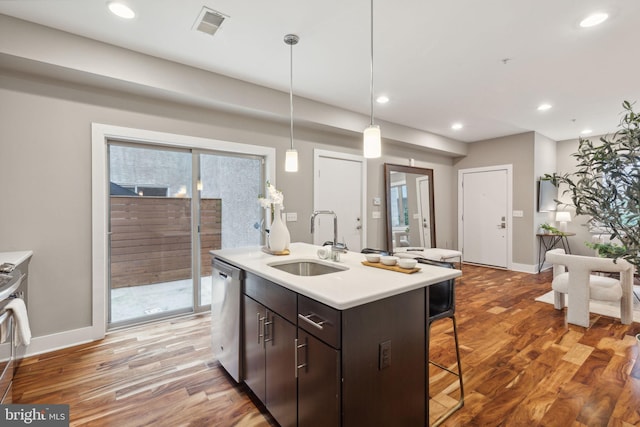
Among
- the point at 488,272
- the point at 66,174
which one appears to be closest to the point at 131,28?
the point at 66,174

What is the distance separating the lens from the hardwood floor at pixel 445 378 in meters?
1.82

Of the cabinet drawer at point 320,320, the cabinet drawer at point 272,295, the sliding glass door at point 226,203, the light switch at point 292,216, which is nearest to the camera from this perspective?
the cabinet drawer at point 320,320

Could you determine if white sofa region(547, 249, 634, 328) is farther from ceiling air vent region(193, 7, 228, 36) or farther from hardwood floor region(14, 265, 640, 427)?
ceiling air vent region(193, 7, 228, 36)

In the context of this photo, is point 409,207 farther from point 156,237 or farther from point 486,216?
point 156,237

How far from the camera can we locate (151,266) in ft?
10.7

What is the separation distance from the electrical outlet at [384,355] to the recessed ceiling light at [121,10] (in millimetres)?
2786

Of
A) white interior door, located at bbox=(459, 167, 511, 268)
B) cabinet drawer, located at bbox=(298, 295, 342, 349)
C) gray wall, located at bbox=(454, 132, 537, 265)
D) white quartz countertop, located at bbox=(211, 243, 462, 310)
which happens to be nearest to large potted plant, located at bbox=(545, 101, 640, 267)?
white quartz countertop, located at bbox=(211, 243, 462, 310)

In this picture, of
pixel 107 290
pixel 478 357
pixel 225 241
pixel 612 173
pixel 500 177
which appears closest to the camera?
pixel 612 173

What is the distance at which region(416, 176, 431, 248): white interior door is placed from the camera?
5.88m

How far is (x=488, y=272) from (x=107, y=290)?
594cm

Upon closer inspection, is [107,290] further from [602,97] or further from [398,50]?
[602,97]

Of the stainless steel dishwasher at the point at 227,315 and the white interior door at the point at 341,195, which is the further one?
the white interior door at the point at 341,195

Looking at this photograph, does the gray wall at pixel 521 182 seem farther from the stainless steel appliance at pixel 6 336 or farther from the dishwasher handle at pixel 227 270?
the stainless steel appliance at pixel 6 336

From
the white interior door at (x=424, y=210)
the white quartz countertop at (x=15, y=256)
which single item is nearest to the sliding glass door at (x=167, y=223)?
the white quartz countertop at (x=15, y=256)
